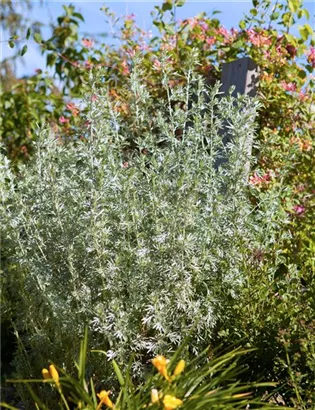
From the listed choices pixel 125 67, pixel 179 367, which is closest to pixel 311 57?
pixel 125 67

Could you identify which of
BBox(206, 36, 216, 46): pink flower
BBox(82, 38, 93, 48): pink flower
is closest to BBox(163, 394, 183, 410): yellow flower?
BBox(206, 36, 216, 46): pink flower

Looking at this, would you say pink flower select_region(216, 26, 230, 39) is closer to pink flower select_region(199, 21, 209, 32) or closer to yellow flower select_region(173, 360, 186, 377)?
pink flower select_region(199, 21, 209, 32)

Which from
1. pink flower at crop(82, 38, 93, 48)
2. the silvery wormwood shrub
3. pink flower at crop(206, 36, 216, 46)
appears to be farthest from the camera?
pink flower at crop(82, 38, 93, 48)

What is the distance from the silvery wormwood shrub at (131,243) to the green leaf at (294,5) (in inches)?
84.8

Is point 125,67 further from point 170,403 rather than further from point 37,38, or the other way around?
point 170,403

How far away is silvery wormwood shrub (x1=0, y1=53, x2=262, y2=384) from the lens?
3.10 meters

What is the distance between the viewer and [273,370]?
314cm

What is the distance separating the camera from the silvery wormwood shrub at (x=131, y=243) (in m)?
3.10

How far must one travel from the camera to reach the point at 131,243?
334cm

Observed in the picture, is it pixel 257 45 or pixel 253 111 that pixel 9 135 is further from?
pixel 253 111

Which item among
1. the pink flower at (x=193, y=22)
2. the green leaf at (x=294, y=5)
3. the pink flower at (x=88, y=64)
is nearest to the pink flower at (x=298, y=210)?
the green leaf at (x=294, y=5)

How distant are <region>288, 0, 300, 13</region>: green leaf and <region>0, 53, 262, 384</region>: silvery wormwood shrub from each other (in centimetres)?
215

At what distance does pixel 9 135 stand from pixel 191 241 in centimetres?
512

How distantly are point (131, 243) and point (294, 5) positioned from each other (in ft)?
9.14
